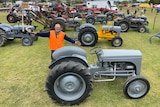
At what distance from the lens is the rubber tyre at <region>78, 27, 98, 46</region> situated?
870 cm

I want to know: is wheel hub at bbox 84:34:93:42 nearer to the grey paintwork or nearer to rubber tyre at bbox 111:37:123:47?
rubber tyre at bbox 111:37:123:47

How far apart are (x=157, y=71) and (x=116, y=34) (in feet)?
12.1

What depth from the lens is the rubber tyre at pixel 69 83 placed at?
388 cm

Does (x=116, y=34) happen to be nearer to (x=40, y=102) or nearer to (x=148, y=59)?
(x=148, y=59)

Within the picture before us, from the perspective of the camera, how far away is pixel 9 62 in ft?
22.4

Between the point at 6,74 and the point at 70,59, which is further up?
the point at 70,59

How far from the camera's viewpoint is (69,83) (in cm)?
408

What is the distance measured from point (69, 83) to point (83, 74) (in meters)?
0.38

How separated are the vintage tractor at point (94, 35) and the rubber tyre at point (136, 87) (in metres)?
4.68

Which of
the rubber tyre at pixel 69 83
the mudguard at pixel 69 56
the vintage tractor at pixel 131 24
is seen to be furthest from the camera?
the vintage tractor at pixel 131 24

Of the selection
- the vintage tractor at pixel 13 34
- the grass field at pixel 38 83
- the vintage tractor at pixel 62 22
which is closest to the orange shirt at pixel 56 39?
the grass field at pixel 38 83

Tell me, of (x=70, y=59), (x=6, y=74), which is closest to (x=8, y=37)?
(x=6, y=74)

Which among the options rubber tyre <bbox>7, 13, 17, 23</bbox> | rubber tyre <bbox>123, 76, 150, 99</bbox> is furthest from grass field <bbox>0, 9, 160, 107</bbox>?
rubber tyre <bbox>7, 13, 17, 23</bbox>

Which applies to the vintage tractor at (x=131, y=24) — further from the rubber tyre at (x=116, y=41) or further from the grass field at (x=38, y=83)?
the grass field at (x=38, y=83)
